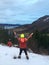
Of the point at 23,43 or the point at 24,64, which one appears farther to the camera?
the point at 23,43

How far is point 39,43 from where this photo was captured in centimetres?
6319

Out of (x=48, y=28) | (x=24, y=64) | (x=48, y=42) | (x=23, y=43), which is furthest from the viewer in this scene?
(x=48, y=28)

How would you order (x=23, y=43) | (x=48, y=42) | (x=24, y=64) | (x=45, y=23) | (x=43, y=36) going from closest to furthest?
(x=24, y=64), (x=23, y=43), (x=48, y=42), (x=43, y=36), (x=45, y=23)

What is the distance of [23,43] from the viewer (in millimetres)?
20312

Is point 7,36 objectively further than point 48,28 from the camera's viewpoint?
No

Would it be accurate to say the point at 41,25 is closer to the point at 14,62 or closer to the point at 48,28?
the point at 48,28

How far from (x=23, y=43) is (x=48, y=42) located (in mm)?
41704

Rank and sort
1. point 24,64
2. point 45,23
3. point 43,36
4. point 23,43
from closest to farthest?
1. point 24,64
2. point 23,43
3. point 43,36
4. point 45,23

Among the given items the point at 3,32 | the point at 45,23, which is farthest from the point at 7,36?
the point at 45,23

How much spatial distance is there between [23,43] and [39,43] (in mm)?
42970

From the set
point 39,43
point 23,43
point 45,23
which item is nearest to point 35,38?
point 39,43

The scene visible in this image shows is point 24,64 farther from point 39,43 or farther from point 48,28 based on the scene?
point 48,28

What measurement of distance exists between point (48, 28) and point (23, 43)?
208 ft

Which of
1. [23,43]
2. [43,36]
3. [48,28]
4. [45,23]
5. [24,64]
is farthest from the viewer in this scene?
[45,23]
